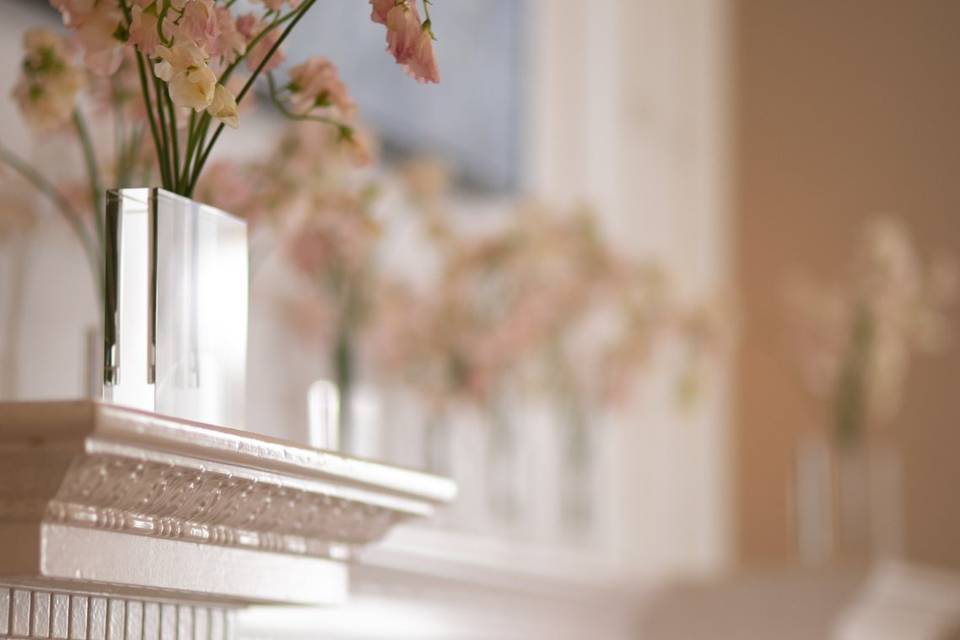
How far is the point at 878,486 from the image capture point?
9.73 ft

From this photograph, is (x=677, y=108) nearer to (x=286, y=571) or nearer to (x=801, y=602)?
(x=801, y=602)

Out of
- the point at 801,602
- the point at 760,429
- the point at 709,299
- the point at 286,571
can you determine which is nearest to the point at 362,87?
the point at 709,299

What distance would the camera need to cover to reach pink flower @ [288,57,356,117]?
1.16m

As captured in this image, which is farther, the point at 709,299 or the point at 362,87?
the point at 709,299

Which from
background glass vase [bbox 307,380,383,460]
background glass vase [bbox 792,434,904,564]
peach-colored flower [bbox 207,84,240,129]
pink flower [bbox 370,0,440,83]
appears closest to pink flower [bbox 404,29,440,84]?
pink flower [bbox 370,0,440,83]

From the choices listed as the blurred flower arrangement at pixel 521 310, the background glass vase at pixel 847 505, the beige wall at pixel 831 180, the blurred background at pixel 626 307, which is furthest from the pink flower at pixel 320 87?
the beige wall at pixel 831 180

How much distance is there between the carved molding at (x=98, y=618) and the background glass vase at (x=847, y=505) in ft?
5.08

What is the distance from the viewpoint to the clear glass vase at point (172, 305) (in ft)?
3.45

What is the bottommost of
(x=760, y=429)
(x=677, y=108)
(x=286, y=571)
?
(x=286, y=571)

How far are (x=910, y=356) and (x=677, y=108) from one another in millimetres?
743

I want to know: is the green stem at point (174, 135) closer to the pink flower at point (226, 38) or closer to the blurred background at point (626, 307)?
the pink flower at point (226, 38)

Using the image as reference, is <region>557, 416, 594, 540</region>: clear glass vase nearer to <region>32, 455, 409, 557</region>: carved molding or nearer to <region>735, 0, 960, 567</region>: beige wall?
<region>735, 0, 960, 567</region>: beige wall

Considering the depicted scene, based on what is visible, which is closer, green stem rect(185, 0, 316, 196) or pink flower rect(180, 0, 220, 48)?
pink flower rect(180, 0, 220, 48)

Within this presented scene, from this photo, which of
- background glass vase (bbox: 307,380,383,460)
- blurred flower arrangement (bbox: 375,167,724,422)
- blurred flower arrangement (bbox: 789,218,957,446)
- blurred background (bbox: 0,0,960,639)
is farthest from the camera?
blurred flower arrangement (bbox: 789,218,957,446)
